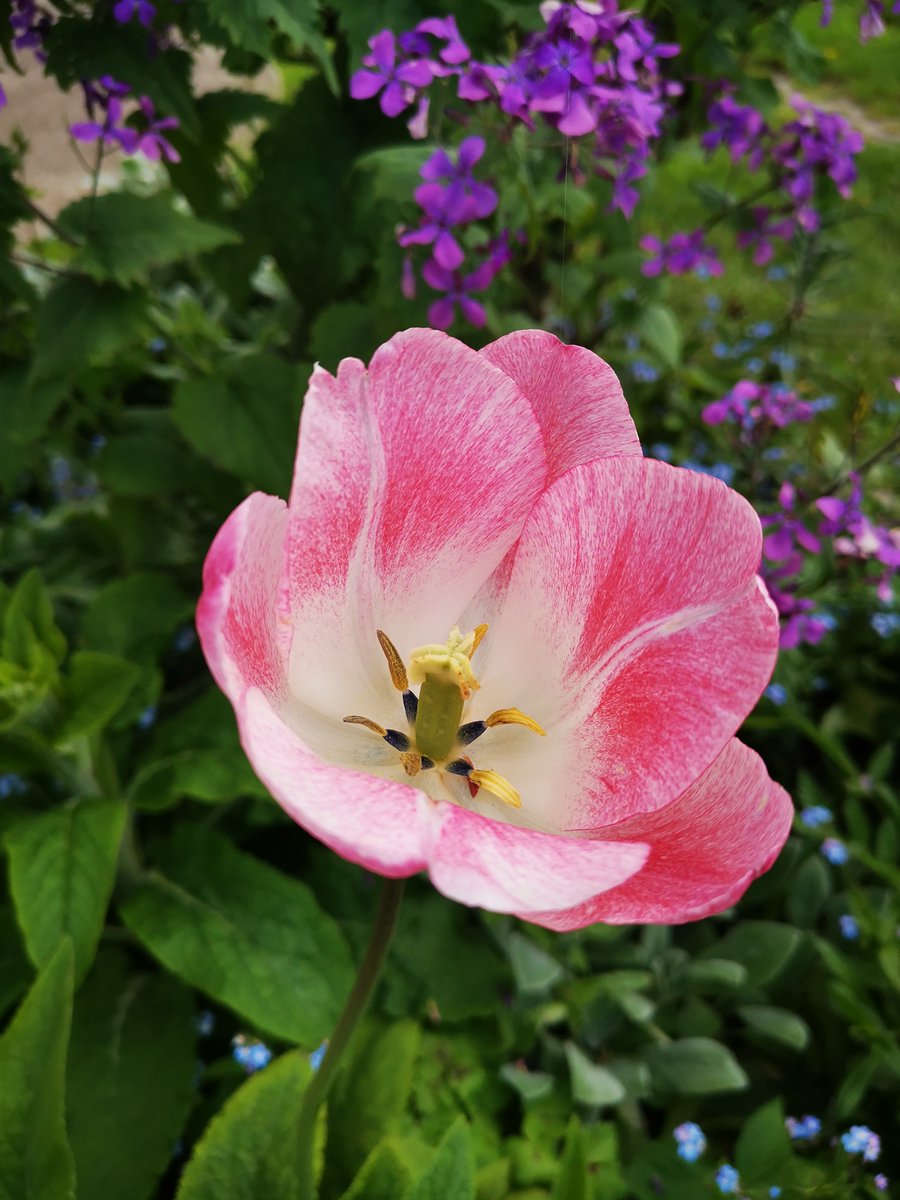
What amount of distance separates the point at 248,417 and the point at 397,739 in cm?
72

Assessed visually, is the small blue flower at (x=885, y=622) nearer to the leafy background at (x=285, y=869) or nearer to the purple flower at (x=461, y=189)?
the leafy background at (x=285, y=869)

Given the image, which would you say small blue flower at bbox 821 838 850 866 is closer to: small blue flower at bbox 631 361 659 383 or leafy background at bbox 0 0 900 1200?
leafy background at bbox 0 0 900 1200

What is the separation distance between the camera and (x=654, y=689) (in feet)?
1.58

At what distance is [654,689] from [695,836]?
0.07 meters

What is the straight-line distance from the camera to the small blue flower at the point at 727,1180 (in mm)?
967

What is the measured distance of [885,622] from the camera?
1526mm

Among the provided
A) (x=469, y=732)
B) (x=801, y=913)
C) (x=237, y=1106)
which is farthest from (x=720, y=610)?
(x=801, y=913)

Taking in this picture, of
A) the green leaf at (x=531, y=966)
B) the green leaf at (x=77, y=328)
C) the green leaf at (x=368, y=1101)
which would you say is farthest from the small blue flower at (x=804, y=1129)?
the green leaf at (x=77, y=328)

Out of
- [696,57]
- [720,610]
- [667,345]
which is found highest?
[696,57]

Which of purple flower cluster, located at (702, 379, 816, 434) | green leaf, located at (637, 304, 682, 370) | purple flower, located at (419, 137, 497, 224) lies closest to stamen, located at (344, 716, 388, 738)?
purple flower, located at (419, 137, 497, 224)

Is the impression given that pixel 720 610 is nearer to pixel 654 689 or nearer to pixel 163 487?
pixel 654 689

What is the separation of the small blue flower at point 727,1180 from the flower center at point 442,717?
2.14ft

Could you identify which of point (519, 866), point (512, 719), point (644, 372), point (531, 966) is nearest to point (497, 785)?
point (512, 719)

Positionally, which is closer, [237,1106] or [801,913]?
[237,1106]
